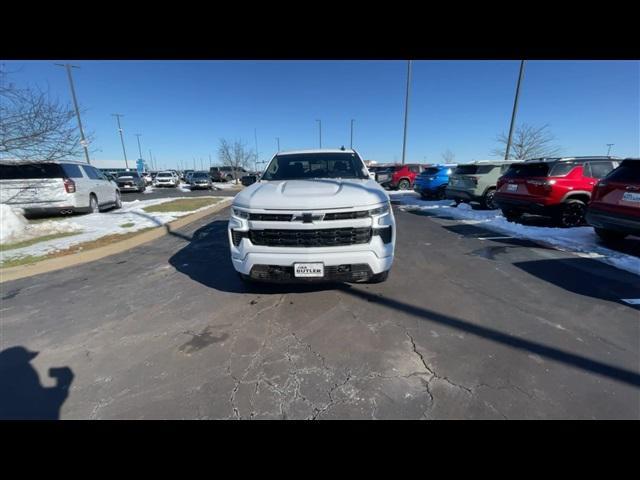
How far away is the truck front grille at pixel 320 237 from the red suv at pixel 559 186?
6350 mm

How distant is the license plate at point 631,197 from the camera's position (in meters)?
4.61

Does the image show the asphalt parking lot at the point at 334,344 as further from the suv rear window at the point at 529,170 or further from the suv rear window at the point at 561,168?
the suv rear window at the point at 529,170

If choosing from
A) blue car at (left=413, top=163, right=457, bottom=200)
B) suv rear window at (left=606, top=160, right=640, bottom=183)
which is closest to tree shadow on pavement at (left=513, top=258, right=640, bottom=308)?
suv rear window at (left=606, top=160, right=640, bottom=183)

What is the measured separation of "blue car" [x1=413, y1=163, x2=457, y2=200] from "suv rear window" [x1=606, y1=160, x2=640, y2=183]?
9.05 meters

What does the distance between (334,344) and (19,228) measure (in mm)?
8550

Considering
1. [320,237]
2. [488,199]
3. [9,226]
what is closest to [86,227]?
[9,226]

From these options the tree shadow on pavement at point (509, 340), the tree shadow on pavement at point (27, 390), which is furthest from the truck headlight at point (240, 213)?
the tree shadow on pavement at point (27, 390)

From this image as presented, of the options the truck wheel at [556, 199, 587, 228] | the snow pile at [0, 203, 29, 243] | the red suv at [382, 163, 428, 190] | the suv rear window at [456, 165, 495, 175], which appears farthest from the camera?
the red suv at [382, 163, 428, 190]

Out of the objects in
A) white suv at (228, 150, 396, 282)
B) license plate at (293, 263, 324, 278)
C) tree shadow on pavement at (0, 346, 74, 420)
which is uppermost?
Answer: white suv at (228, 150, 396, 282)

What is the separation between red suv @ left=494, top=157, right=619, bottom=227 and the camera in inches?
264

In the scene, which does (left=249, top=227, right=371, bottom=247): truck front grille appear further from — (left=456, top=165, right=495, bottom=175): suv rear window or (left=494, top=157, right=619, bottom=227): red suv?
(left=456, top=165, right=495, bottom=175): suv rear window

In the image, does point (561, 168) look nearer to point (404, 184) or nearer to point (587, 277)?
point (587, 277)

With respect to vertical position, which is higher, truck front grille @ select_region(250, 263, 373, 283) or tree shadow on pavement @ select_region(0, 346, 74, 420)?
truck front grille @ select_region(250, 263, 373, 283)
